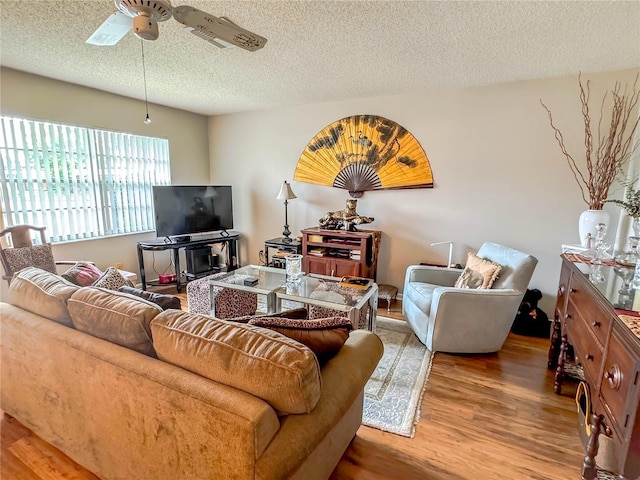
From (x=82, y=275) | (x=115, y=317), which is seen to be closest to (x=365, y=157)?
(x=82, y=275)

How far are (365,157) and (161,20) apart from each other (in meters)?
2.75

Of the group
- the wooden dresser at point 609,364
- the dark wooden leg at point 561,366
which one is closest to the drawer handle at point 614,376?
the wooden dresser at point 609,364

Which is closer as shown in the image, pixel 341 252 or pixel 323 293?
pixel 323 293

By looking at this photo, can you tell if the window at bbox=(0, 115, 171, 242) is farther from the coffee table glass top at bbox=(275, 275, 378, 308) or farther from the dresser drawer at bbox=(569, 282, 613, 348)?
the dresser drawer at bbox=(569, 282, 613, 348)

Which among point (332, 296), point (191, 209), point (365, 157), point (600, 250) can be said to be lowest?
point (332, 296)

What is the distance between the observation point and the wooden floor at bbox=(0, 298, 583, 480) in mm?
1583

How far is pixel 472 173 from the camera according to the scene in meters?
3.53

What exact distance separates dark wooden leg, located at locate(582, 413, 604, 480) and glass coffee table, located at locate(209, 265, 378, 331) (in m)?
1.36

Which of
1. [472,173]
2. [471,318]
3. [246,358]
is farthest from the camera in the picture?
[472,173]

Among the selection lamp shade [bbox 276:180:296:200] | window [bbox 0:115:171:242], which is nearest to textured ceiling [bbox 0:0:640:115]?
window [bbox 0:115:171:242]

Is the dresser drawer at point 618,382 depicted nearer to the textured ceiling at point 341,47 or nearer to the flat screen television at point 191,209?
the textured ceiling at point 341,47

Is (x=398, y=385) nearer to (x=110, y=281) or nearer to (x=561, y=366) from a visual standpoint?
(x=561, y=366)

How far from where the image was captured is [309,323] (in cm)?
138

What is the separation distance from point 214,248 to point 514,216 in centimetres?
407
